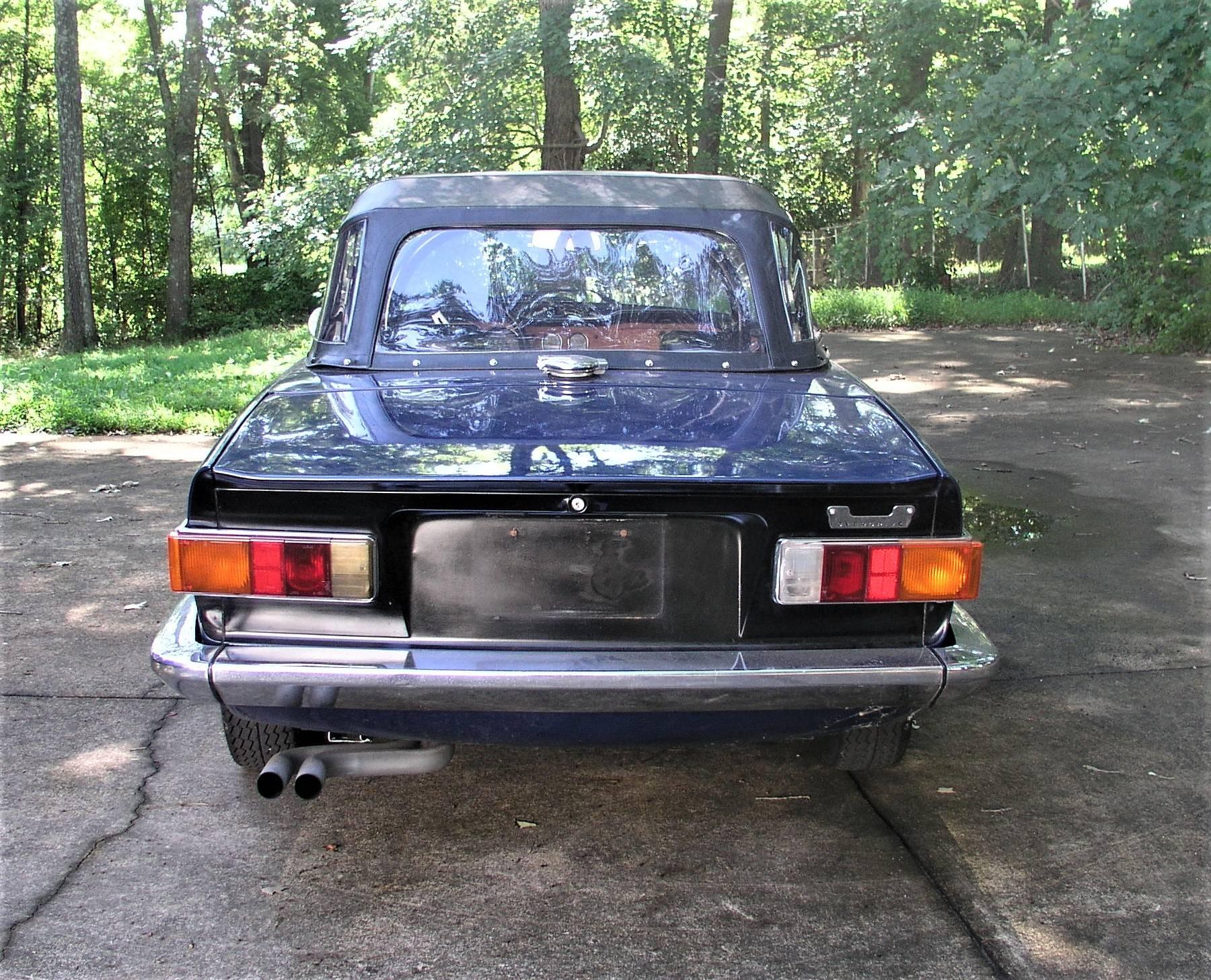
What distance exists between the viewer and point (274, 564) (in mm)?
2668

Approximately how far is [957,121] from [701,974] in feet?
25.4

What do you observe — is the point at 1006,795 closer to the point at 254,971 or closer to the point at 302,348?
the point at 254,971

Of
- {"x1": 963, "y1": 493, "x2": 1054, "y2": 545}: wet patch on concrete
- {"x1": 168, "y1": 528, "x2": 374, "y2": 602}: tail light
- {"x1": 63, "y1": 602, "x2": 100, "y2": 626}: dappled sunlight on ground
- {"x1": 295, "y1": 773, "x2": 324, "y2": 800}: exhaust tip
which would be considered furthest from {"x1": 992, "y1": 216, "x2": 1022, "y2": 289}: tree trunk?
{"x1": 295, "y1": 773, "x2": 324, "y2": 800}: exhaust tip

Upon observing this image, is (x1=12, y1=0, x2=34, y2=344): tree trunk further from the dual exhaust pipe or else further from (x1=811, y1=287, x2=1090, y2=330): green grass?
the dual exhaust pipe

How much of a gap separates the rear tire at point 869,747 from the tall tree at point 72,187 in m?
17.6

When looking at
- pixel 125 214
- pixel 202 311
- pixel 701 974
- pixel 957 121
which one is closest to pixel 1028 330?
pixel 957 121

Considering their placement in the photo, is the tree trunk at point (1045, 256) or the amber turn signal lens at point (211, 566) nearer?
the amber turn signal lens at point (211, 566)

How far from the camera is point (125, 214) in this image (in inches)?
1041

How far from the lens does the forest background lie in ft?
27.2

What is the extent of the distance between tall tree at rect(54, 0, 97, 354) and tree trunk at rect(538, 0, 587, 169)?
7421 mm

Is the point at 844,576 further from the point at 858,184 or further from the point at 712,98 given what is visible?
the point at 858,184

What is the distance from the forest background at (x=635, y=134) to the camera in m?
8.30

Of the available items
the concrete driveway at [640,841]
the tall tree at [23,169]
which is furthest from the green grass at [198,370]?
the tall tree at [23,169]

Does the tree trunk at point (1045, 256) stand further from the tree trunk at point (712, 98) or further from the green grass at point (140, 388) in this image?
the green grass at point (140, 388)
